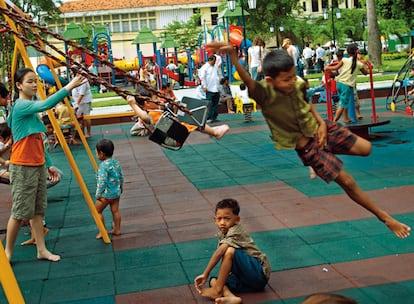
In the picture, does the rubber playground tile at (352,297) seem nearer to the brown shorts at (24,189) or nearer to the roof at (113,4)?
the brown shorts at (24,189)

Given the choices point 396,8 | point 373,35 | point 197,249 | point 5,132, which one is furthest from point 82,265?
point 373,35

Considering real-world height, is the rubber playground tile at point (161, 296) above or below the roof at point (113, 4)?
below

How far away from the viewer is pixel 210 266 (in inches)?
213

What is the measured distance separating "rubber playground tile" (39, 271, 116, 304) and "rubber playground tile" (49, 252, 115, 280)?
126 millimetres

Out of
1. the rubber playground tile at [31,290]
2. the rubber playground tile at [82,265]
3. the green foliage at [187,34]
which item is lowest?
the rubber playground tile at [31,290]

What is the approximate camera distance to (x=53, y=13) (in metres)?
40.8

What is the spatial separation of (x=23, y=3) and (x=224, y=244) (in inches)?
1410

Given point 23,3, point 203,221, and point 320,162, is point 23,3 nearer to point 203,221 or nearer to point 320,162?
point 203,221

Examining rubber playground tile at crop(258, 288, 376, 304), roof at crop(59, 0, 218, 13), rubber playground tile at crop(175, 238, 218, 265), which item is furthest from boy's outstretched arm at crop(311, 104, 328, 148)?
roof at crop(59, 0, 218, 13)

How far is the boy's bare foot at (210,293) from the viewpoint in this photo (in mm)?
5341

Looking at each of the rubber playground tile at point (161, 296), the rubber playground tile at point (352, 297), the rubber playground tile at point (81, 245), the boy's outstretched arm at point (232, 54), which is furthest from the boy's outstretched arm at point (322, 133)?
the rubber playground tile at point (81, 245)

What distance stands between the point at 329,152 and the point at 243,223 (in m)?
2.60

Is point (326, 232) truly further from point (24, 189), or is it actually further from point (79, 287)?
point (24, 189)

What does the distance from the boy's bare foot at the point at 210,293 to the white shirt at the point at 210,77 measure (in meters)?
12.0
